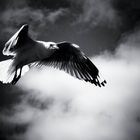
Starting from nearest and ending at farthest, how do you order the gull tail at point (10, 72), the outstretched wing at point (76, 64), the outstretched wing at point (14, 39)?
1. the outstretched wing at point (14, 39)
2. the gull tail at point (10, 72)
3. the outstretched wing at point (76, 64)

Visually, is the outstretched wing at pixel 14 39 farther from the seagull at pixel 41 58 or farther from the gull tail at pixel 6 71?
the gull tail at pixel 6 71

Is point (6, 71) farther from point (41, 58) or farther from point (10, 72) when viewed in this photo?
point (41, 58)

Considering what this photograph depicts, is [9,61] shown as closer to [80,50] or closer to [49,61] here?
[49,61]

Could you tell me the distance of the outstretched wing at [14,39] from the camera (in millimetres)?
2426

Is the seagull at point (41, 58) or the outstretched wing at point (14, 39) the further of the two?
the seagull at point (41, 58)

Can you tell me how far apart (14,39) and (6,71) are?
35 centimetres

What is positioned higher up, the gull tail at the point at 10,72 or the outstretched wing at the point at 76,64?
the outstretched wing at the point at 76,64

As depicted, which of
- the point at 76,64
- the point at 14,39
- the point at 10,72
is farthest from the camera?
the point at 76,64

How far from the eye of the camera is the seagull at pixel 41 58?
2.61 m

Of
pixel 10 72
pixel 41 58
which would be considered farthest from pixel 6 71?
pixel 41 58

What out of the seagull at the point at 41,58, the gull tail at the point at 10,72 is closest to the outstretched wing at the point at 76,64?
the seagull at the point at 41,58

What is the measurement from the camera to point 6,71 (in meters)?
2.68

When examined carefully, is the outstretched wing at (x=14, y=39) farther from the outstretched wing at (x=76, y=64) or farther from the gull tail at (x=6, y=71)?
the outstretched wing at (x=76, y=64)

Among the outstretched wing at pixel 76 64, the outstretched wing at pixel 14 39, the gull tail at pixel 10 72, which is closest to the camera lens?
the outstretched wing at pixel 14 39
